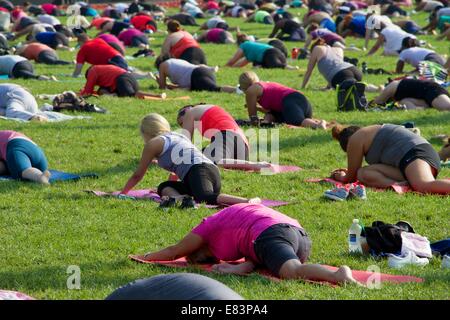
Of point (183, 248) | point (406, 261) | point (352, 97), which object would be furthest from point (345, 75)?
point (183, 248)

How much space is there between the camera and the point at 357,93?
15.3 meters

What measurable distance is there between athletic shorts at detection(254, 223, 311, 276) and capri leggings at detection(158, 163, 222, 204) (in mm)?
2465

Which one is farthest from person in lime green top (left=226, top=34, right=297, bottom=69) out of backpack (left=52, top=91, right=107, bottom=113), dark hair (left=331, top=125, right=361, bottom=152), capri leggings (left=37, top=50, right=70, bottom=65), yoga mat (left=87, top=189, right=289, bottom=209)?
yoga mat (left=87, top=189, right=289, bottom=209)

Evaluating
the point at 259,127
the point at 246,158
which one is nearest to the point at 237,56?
the point at 259,127

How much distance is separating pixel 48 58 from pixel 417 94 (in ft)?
30.4

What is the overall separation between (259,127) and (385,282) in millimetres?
7187

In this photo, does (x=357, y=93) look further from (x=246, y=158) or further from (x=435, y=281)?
(x=435, y=281)

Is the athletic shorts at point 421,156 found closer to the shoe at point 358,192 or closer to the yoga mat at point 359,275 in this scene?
the shoe at point 358,192

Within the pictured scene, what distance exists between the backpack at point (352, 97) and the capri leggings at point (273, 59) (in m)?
5.27

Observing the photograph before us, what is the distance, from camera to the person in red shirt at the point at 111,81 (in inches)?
639

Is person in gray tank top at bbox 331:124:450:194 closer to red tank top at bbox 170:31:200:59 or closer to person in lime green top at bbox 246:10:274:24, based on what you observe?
red tank top at bbox 170:31:200:59

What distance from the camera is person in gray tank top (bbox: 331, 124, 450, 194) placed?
9.86 m

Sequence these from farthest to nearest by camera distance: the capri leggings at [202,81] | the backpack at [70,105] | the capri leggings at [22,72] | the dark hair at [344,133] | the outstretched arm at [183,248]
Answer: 1. the capri leggings at [22,72]
2. the capri leggings at [202,81]
3. the backpack at [70,105]
4. the dark hair at [344,133]
5. the outstretched arm at [183,248]

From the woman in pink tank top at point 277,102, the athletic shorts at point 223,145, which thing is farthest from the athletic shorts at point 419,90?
the athletic shorts at point 223,145
